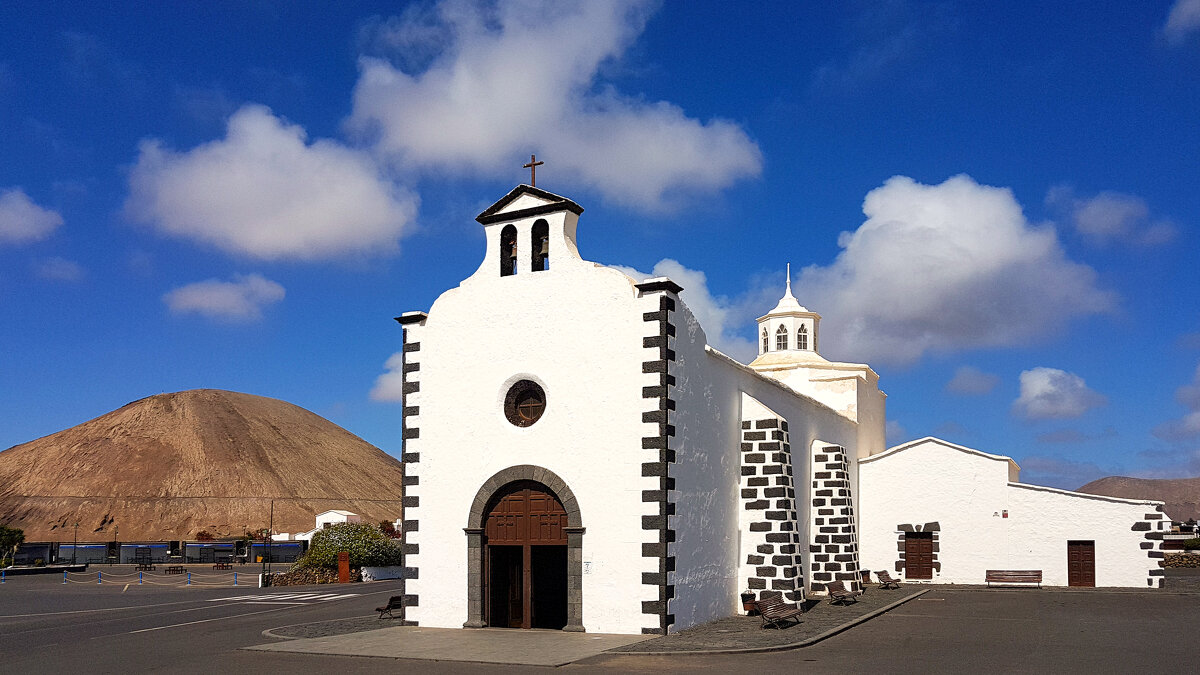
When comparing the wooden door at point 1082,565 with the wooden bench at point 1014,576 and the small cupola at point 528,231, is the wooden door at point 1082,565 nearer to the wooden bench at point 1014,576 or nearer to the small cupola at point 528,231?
the wooden bench at point 1014,576

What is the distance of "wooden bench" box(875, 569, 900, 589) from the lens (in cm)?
2761

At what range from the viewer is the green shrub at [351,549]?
37.2 meters

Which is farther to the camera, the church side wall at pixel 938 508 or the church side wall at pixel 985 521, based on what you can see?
the church side wall at pixel 938 508

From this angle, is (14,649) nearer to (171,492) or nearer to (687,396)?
(687,396)

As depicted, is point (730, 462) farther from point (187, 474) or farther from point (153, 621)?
point (187, 474)

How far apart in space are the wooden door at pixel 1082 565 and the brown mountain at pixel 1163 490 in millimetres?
106721

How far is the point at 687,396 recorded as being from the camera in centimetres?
1881

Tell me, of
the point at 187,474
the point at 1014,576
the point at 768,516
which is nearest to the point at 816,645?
the point at 768,516

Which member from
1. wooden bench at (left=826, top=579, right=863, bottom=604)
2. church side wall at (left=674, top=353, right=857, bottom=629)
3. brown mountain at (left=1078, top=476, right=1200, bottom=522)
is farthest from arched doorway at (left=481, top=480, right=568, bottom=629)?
brown mountain at (left=1078, top=476, right=1200, bottom=522)

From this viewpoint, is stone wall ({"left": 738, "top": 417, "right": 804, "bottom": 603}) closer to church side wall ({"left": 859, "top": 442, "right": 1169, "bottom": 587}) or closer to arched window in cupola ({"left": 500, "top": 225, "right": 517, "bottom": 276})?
arched window in cupola ({"left": 500, "top": 225, "right": 517, "bottom": 276})

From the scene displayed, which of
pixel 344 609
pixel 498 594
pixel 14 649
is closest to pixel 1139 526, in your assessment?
pixel 498 594

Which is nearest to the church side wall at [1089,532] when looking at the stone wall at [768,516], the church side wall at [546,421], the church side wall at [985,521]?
the church side wall at [985,521]

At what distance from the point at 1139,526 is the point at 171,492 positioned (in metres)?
99.2

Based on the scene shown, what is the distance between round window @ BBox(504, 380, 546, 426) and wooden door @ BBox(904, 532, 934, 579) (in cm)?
1617
